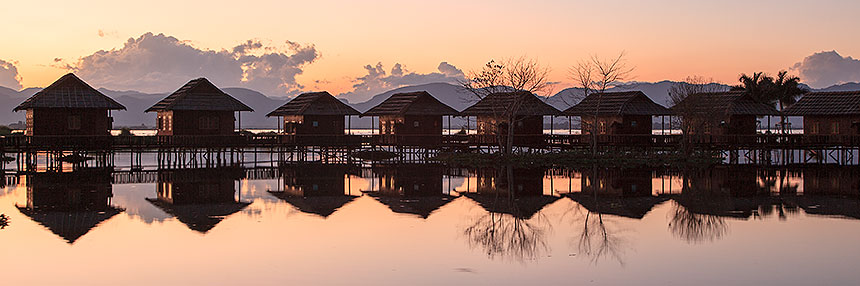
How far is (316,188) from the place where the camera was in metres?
33.1

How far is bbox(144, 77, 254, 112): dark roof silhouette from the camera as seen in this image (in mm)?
50719

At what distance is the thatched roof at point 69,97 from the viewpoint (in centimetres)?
4816

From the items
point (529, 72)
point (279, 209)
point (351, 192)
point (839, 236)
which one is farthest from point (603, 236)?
point (529, 72)

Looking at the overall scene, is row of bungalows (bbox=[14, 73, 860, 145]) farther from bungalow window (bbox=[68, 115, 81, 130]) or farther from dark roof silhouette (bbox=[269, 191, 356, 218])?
dark roof silhouette (bbox=[269, 191, 356, 218])

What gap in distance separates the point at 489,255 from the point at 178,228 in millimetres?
8136

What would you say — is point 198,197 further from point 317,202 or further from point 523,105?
point 523,105

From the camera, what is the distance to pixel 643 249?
1838 cm

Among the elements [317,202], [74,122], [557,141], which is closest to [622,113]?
[557,141]

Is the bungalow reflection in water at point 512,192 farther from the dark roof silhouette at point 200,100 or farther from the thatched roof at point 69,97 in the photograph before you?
the thatched roof at point 69,97

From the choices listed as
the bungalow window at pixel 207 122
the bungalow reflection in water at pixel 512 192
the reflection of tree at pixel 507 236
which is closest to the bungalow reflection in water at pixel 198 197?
the reflection of tree at pixel 507 236

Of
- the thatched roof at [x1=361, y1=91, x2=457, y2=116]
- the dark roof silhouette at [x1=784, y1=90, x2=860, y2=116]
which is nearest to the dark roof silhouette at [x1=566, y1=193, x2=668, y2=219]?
the thatched roof at [x1=361, y1=91, x2=457, y2=116]

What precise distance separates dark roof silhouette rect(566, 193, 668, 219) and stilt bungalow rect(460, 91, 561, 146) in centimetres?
2415

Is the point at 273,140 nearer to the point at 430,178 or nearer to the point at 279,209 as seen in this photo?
the point at 430,178

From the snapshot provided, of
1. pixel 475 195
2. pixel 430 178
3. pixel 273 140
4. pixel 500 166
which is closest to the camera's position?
pixel 475 195
